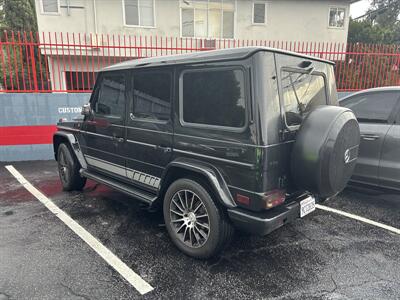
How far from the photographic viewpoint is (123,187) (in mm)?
3641

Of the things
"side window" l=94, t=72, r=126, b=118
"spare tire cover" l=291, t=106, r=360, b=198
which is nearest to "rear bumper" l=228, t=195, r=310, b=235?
"spare tire cover" l=291, t=106, r=360, b=198

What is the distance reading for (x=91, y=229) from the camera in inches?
138

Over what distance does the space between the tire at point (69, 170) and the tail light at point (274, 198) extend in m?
3.28

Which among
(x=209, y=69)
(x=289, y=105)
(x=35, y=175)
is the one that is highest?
(x=209, y=69)

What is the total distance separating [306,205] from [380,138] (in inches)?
74.4

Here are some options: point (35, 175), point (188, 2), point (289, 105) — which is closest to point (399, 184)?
point (289, 105)

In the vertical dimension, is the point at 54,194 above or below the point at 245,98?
below

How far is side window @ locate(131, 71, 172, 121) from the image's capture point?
306 centimetres

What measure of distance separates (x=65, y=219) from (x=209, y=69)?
9.02 feet

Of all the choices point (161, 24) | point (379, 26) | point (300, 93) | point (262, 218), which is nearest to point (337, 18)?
point (161, 24)

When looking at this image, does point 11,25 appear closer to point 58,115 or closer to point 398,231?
point 58,115

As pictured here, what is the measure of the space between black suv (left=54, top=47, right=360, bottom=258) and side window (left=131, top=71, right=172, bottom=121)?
11mm

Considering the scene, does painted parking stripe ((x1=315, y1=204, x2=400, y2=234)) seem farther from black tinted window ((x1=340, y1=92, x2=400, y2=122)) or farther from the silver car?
black tinted window ((x1=340, y1=92, x2=400, y2=122))

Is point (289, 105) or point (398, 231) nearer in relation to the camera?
point (289, 105)
